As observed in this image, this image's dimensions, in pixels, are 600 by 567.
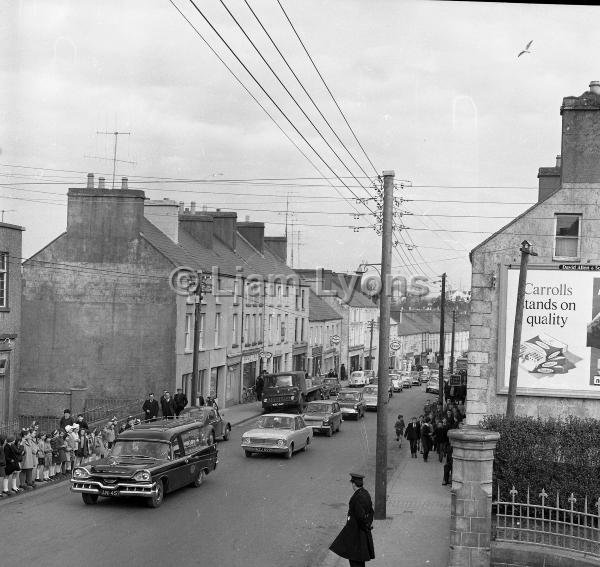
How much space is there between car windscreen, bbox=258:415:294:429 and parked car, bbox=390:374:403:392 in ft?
131

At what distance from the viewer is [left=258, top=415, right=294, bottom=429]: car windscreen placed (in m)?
28.5

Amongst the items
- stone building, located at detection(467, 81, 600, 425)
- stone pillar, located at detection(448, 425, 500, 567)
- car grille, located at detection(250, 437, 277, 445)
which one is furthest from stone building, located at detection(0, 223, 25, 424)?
stone pillar, located at detection(448, 425, 500, 567)

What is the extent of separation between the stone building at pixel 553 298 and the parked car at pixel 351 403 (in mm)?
20554

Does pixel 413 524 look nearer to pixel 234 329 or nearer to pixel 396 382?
pixel 234 329

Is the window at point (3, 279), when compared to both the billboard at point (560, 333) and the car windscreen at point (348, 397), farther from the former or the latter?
the car windscreen at point (348, 397)

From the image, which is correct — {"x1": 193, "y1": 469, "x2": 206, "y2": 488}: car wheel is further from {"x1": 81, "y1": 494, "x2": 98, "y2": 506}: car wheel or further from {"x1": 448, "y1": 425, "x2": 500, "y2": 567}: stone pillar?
{"x1": 448, "y1": 425, "x2": 500, "y2": 567}: stone pillar

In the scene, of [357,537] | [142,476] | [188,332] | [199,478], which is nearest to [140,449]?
[142,476]

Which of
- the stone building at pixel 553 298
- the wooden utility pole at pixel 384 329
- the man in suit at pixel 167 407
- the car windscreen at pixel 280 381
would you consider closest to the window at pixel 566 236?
the stone building at pixel 553 298

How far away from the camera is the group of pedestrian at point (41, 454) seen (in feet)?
63.1

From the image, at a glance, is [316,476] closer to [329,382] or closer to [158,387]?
[158,387]

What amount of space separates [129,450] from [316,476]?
272 inches

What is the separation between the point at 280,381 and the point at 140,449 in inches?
977

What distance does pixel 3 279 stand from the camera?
28469 millimetres

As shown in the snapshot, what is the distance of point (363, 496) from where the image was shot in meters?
12.6
